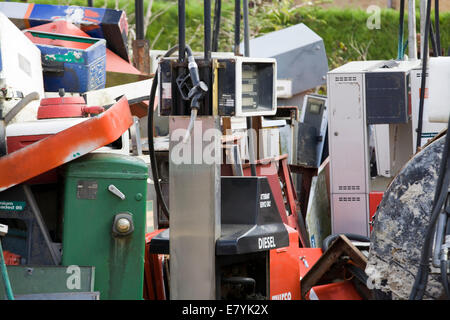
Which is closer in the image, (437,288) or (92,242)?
(437,288)

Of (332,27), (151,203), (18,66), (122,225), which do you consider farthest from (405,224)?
(332,27)

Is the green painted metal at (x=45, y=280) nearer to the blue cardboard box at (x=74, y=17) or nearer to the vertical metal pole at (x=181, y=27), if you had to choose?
the vertical metal pole at (x=181, y=27)

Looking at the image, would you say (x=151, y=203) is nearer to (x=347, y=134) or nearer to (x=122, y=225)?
(x=122, y=225)

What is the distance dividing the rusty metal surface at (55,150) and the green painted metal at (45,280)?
14.3 inches

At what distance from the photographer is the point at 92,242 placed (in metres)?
3.42

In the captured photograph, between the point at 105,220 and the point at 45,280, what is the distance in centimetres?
36

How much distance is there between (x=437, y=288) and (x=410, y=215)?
12.1 inches

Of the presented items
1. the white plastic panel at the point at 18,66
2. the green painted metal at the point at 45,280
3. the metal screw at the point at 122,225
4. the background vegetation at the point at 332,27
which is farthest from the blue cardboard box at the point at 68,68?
the background vegetation at the point at 332,27

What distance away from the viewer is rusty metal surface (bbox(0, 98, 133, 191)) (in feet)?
10.7

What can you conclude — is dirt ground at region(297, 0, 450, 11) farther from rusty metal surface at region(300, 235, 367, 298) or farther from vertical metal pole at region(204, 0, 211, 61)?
vertical metal pole at region(204, 0, 211, 61)

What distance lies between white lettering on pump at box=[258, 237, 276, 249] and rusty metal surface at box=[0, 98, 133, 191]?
0.78m

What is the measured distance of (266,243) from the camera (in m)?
3.39
